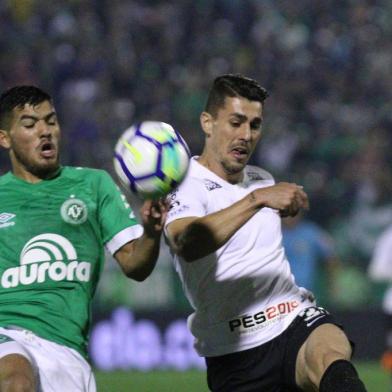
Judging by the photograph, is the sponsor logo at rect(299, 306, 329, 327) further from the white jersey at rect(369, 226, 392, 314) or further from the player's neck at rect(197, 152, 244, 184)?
the white jersey at rect(369, 226, 392, 314)

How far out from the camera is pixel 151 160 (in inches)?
221

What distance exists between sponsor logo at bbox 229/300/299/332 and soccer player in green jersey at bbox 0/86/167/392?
0.69 m

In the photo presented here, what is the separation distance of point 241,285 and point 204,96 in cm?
1061

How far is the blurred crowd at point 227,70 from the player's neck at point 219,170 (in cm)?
783

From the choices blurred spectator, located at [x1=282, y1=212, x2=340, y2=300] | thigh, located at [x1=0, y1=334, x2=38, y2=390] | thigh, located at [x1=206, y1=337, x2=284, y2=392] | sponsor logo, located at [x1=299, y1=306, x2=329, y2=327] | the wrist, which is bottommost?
blurred spectator, located at [x1=282, y1=212, x2=340, y2=300]

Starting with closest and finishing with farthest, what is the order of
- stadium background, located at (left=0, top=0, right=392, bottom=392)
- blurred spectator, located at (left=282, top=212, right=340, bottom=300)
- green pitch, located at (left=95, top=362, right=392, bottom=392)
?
green pitch, located at (left=95, top=362, right=392, bottom=392) < blurred spectator, located at (left=282, top=212, right=340, bottom=300) < stadium background, located at (left=0, top=0, right=392, bottom=392)

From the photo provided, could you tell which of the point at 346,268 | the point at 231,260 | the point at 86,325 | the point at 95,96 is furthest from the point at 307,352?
the point at 95,96

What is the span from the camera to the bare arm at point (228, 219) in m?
5.57

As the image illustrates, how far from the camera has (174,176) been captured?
221 inches

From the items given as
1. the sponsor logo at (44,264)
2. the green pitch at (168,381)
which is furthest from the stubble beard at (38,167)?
the green pitch at (168,381)

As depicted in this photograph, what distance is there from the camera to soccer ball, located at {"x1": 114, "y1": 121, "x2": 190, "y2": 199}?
5.58m

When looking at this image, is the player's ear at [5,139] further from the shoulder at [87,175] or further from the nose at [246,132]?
the nose at [246,132]

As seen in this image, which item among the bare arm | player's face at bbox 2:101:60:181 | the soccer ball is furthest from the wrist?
player's face at bbox 2:101:60:181

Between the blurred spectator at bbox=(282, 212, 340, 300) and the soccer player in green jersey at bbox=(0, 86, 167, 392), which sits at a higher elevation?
the soccer player in green jersey at bbox=(0, 86, 167, 392)
